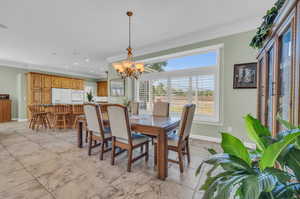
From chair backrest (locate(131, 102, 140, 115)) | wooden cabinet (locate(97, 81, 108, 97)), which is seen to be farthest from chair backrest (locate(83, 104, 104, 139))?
wooden cabinet (locate(97, 81, 108, 97))

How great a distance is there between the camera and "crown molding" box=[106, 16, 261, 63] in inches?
118

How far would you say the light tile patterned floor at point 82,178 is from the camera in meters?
1.63

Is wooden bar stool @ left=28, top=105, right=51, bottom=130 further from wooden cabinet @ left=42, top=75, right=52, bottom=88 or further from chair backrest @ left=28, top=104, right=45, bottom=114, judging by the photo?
wooden cabinet @ left=42, top=75, right=52, bottom=88

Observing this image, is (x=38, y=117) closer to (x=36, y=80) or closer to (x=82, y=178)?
(x=36, y=80)

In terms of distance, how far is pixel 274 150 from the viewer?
0.60 meters

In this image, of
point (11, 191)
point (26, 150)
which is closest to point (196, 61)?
point (11, 191)

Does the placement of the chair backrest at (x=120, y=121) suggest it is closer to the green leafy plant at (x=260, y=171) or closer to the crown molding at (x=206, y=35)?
the green leafy plant at (x=260, y=171)

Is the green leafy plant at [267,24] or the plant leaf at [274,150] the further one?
the green leafy plant at [267,24]


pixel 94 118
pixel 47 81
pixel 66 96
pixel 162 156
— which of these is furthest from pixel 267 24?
pixel 66 96

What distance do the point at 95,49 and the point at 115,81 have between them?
4.56ft

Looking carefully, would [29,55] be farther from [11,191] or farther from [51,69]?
[11,191]

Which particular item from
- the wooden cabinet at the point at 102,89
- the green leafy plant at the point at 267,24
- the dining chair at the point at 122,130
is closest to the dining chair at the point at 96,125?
the dining chair at the point at 122,130

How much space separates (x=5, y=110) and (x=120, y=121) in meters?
7.22

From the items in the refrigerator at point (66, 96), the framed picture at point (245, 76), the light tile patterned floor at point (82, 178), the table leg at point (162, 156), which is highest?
the framed picture at point (245, 76)
